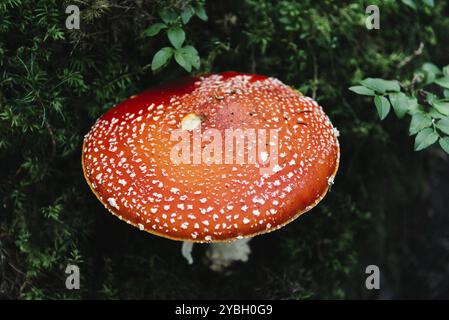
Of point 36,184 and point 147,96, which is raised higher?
point 147,96

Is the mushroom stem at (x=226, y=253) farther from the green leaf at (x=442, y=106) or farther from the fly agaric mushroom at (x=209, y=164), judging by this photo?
the green leaf at (x=442, y=106)

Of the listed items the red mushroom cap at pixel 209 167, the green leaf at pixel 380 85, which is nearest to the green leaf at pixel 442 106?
the green leaf at pixel 380 85

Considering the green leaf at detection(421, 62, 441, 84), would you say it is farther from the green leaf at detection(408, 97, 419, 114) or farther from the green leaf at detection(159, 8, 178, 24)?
the green leaf at detection(159, 8, 178, 24)
